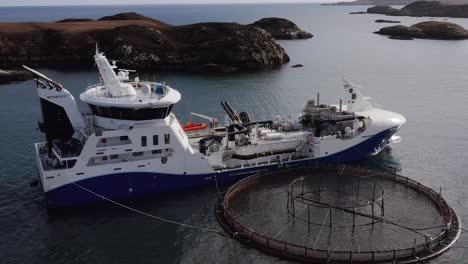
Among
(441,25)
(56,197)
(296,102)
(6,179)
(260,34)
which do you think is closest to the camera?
(56,197)

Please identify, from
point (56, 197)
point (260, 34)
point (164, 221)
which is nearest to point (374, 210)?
point (164, 221)

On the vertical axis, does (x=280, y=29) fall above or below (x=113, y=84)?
above

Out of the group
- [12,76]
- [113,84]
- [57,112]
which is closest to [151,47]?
[12,76]

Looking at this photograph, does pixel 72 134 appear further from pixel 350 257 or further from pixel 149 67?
pixel 149 67

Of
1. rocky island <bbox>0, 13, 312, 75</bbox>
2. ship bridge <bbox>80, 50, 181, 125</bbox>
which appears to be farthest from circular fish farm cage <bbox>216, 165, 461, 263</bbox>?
rocky island <bbox>0, 13, 312, 75</bbox>

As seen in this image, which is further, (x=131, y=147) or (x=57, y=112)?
(x=57, y=112)

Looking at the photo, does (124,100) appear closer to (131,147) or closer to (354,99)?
(131,147)
